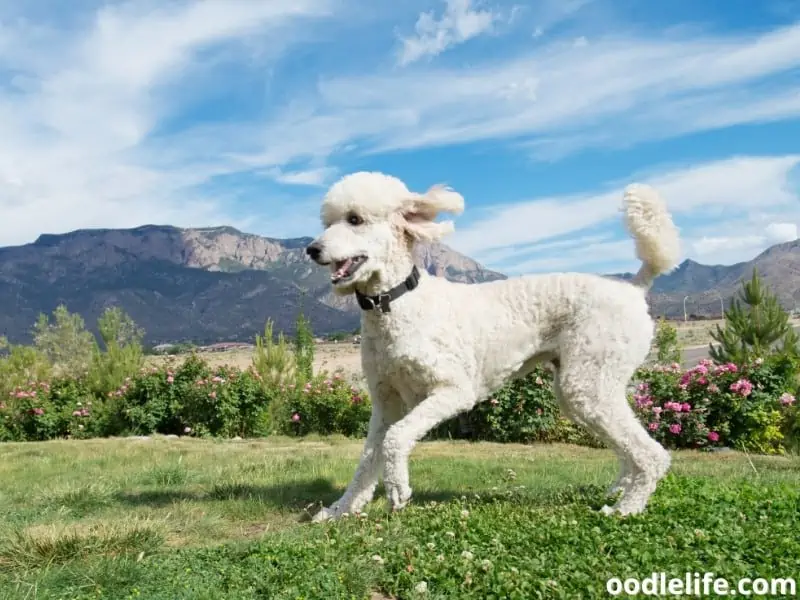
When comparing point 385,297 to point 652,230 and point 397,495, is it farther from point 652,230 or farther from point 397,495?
point 652,230

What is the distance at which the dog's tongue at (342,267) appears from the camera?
489 cm

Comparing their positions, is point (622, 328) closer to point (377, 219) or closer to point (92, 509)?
point (377, 219)

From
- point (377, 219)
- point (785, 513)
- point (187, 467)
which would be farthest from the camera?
point (187, 467)

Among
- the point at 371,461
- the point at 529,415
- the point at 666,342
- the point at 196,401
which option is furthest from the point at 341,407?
the point at 666,342

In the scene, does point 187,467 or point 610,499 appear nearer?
point 610,499

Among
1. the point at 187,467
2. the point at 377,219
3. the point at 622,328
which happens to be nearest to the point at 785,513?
the point at 622,328

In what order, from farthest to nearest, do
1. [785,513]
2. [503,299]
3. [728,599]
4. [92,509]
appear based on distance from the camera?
[92,509] → [503,299] → [785,513] → [728,599]

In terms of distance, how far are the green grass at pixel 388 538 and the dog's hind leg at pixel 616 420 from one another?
0.20 m

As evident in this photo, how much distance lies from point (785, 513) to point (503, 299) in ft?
7.66

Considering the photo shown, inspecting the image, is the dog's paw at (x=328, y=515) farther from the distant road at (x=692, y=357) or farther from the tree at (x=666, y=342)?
the distant road at (x=692, y=357)

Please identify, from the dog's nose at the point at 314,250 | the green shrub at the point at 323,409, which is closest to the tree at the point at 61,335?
the green shrub at the point at 323,409

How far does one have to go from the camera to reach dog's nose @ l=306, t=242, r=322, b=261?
15.8 ft

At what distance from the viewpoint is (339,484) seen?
7.02 meters

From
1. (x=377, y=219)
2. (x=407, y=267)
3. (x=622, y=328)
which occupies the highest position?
(x=377, y=219)
